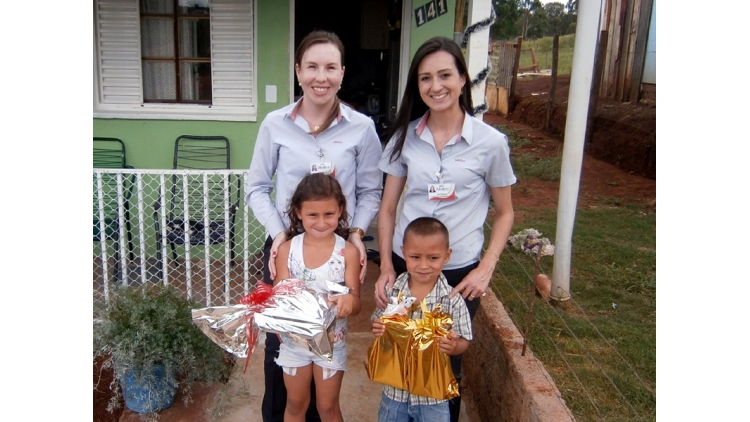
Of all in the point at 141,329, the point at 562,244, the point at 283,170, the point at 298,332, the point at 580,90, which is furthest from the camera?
the point at 562,244

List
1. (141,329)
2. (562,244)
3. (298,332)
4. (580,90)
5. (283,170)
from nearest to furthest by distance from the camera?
1. (298,332)
2. (283,170)
3. (141,329)
4. (580,90)
5. (562,244)

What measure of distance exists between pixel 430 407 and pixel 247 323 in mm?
769

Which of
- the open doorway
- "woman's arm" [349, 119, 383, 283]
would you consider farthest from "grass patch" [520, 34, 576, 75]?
"woman's arm" [349, 119, 383, 283]

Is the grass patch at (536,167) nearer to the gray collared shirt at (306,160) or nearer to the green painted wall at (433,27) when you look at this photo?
the green painted wall at (433,27)

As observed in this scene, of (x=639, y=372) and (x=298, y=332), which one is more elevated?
(x=298, y=332)

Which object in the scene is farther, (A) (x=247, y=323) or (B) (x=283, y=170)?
(B) (x=283, y=170)

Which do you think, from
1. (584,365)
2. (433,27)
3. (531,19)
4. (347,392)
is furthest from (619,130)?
(347,392)

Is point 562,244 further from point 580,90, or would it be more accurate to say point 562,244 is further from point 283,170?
point 283,170

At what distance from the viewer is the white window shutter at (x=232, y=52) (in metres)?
4.80

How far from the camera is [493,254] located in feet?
6.98

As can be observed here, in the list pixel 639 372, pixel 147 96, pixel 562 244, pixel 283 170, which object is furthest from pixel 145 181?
pixel 639 372

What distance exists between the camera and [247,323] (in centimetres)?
204

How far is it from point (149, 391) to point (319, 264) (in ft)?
4.27

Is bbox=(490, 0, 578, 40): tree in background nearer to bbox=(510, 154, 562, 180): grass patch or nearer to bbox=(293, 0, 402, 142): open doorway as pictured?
bbox=(510, 154, 562, 180): grass patch
